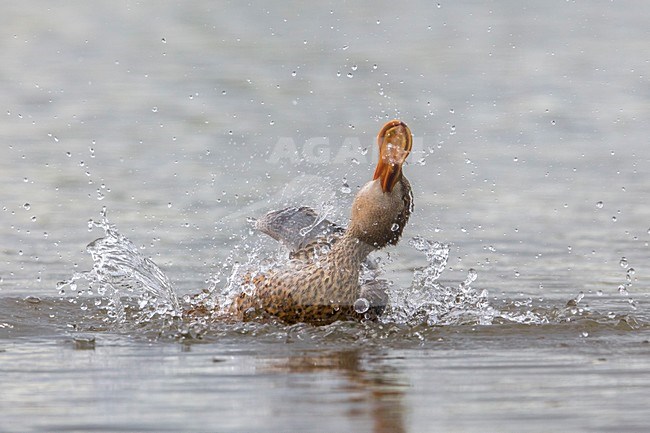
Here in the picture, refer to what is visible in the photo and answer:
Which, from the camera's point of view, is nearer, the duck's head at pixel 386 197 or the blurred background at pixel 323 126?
the duck's head at pixel 386 197

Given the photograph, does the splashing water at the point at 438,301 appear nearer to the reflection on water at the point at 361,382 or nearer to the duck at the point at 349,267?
the duck at the point at 349,267

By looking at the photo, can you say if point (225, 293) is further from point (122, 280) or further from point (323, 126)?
point (323, 126)

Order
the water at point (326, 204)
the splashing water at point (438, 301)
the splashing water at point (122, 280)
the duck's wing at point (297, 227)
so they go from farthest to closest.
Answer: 1. the splashing water at point (122, 280)
2. the duck's wing at point (297, 227)
3. the splashing water at point (438, 301)
4. the water at point (326, 204)

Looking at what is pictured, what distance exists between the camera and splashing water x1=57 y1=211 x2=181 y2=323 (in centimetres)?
805

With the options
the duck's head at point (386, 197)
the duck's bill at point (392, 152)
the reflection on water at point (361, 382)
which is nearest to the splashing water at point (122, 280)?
the duck's head at point (386, 197)

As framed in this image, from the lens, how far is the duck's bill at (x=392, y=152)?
286 inches

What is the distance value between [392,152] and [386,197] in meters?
0.23

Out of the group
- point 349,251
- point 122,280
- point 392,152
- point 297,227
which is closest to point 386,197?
point 392,152

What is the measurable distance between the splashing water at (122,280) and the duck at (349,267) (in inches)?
26.4

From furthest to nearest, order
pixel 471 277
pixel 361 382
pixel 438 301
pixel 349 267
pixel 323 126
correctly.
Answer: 1. pixel 323 126
2. pixel 471 277
3. pixel 438 301
4. pixel 349 267
5. pixel 361 382

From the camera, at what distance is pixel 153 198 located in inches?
409

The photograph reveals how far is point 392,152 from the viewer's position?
7.27 m

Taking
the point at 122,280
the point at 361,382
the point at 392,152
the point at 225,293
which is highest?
the point at 392,152

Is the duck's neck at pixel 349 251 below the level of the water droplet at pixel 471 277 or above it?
above
